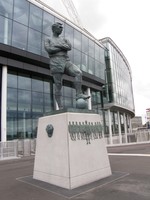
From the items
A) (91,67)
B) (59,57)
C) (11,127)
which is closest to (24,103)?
(11,127)

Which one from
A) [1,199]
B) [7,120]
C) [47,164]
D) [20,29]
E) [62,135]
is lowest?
[1,199]

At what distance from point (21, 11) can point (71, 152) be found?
58.7 ft

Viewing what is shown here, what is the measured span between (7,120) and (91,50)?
15.9 m

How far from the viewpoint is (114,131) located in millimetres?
34031

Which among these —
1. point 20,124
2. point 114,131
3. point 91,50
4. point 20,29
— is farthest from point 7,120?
point 114,131

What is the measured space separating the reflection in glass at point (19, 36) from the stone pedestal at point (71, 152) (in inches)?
550

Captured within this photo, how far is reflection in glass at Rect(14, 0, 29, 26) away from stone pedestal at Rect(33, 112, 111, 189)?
1562 centimetres

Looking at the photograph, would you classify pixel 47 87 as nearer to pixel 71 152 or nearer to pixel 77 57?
pixel 77 57

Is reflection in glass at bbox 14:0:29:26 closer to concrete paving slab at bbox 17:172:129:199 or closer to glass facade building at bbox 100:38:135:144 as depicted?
glass facade building at bbox 100:38:135:144

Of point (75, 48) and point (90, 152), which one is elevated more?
point (75, 48)

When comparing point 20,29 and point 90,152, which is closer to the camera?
point 90,152

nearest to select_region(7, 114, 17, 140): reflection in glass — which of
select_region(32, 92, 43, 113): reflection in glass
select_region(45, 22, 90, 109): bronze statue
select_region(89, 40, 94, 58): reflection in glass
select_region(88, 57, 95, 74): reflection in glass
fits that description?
select_region(32, 92, 43, 113): reflection in glass

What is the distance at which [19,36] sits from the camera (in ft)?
63.2

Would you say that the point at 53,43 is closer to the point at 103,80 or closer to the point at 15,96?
the point at 15,96
